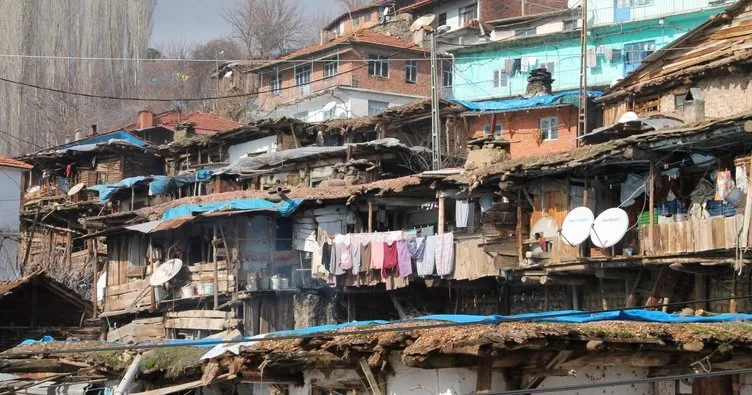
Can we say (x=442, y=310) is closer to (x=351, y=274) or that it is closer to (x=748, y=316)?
(x=351, y=274)

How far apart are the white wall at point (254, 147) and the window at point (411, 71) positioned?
10.3 meters

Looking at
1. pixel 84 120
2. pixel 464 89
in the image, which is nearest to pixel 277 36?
pixel 84 120

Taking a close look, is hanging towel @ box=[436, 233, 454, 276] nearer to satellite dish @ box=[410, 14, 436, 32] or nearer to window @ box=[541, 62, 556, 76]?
window @ box=[541, 62, 556, 76]

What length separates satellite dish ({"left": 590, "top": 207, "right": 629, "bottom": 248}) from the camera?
2309 cm

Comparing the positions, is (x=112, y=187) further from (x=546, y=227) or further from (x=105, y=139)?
(x=546, y=227)

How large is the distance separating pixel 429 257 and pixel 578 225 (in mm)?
5778

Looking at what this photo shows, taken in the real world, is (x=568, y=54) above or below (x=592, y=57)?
above

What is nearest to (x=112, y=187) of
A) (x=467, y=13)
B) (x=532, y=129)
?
(x=532, y=129)

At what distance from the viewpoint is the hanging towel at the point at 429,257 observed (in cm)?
2873

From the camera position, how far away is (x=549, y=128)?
42.3m

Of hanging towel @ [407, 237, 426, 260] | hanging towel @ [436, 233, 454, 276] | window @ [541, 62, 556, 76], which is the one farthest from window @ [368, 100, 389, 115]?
hanging towel @ [436, 233, 454, 276]

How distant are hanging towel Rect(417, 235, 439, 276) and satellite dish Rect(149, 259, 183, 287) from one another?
28.1 ft

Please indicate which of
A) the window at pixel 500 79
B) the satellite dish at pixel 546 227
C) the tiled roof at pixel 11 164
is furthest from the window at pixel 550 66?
the satellite dish at pixel 546 227

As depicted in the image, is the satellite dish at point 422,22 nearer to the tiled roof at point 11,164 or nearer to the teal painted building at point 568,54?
the teal painted building at point 568,54
